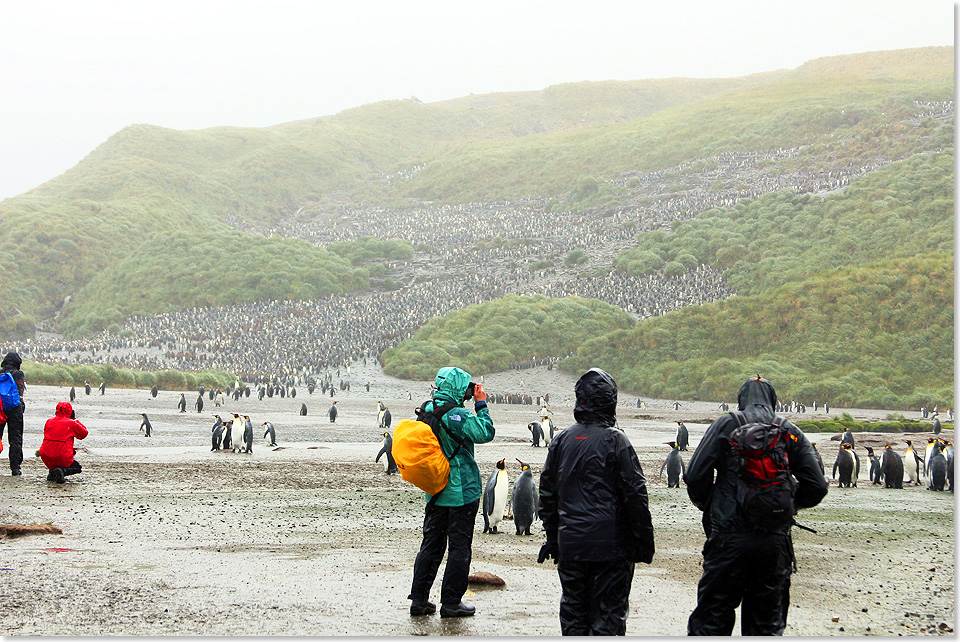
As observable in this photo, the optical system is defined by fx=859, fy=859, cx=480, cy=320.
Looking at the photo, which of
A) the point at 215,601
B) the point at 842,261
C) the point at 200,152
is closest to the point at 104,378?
the point at 215,601

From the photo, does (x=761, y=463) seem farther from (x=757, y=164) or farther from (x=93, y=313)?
(x=757, y=164)

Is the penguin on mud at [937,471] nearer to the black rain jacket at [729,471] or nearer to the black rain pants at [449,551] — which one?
the black rain jacket at [729,471]

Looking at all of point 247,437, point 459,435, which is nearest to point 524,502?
point 459,435

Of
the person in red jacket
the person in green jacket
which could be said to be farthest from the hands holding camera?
the person in red jacket

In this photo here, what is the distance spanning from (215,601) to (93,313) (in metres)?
86.3

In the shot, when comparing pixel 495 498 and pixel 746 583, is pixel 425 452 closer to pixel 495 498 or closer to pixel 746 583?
pixel 746 583

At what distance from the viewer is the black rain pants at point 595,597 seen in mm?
4227

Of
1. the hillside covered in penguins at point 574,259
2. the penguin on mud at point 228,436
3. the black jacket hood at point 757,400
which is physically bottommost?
the penguin on mud at point 228,436

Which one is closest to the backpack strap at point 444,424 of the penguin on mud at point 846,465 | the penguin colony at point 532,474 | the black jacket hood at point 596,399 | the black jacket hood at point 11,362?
the black jacket hood at point 596,399

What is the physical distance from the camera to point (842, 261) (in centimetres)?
6975

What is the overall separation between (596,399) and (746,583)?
3.77ft

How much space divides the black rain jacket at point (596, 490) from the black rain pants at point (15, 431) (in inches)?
342

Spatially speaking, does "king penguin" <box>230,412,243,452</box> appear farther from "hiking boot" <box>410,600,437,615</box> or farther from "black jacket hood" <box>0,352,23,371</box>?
"hiking boot" <box>410,600,437,615</box>

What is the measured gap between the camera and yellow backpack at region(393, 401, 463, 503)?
5031 mm
